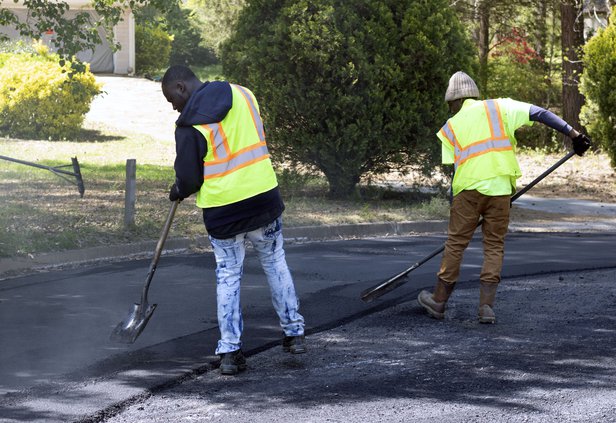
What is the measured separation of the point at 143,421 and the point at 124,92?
27588mm

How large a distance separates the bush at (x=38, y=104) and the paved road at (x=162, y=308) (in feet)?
41.9

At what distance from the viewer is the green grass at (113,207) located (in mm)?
10648

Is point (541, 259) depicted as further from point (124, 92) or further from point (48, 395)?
point (124, 92)

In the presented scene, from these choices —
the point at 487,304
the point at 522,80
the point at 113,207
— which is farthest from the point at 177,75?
the point at 522,80

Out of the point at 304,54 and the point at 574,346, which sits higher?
the point at 304,54

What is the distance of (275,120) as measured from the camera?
43.4 ft

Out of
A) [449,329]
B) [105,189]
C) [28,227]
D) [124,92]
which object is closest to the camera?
[449,329]

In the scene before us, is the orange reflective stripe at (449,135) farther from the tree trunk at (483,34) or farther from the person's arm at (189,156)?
the tree trunk at (483,34)

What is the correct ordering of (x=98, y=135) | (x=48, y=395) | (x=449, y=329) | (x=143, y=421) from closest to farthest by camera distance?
(x=143, y=421) < (x=48, y=395) < (x=449, y=329) < (x=98, y=135)

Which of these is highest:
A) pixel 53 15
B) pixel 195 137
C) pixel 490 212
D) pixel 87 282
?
pixel 53 15

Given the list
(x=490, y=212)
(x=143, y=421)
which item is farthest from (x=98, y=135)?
(x=143, y=421)

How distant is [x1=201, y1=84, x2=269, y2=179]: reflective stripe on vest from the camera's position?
5629 millimetres

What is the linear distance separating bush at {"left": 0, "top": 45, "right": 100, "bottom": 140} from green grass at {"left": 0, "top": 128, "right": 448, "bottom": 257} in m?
3.62

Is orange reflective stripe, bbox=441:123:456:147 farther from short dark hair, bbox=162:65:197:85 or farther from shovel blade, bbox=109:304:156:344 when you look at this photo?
shovel blade, bbox=109:304:156:344
